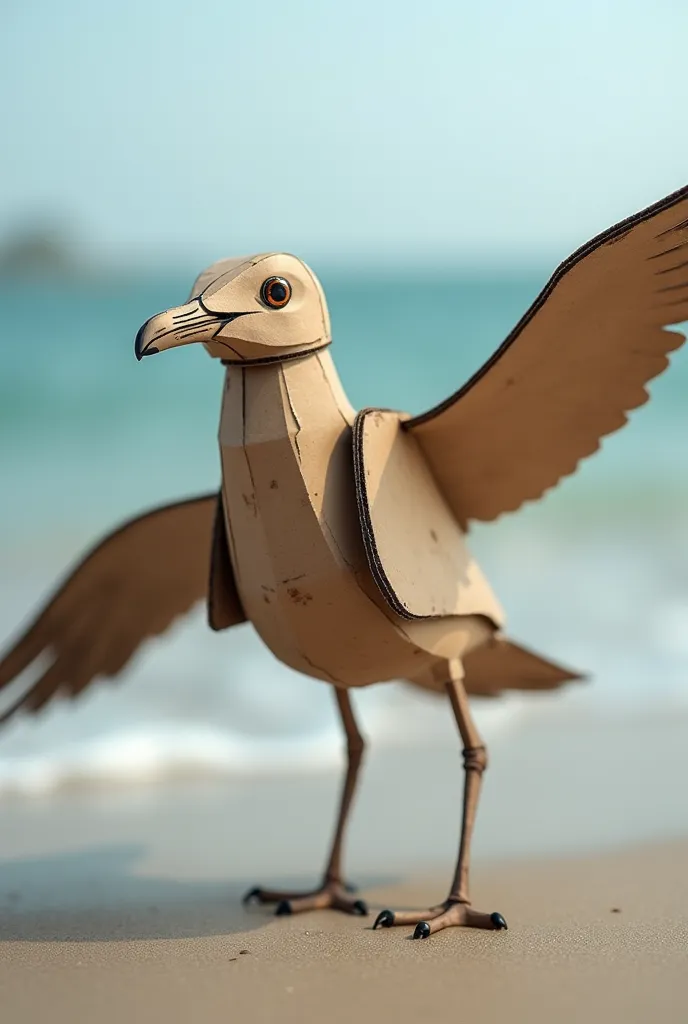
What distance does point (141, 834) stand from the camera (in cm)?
423

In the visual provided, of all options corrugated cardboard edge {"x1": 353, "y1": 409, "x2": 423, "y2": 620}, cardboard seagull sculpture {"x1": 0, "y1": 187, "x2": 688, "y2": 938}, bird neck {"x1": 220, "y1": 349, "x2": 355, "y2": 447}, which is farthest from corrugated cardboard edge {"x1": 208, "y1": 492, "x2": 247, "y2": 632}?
corrugated cardboard edge {"x1": 353, "y1": 409, "x2": 423, "y2": 620}

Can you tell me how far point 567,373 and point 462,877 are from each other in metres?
1.16

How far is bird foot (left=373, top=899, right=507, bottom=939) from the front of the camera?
2752mm

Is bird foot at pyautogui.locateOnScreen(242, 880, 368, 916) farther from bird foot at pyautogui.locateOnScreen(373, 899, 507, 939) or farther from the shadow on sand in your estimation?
bird foot at pyautogui.locateOnScreen(373, 899, 507, 939)

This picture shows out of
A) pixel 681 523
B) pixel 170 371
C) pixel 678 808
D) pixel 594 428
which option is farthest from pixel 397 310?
pixel 594 428

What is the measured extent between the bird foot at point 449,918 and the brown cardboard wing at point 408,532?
0.65 m

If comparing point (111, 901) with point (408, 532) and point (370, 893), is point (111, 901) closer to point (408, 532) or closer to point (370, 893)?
point (370, 893)

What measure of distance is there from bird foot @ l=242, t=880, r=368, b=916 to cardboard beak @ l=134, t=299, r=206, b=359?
145 cm

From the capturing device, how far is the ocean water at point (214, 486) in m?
5.62

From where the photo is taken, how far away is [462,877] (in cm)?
284

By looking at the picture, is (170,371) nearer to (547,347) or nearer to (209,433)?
(209,433)

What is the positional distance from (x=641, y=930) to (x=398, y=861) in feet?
3.82

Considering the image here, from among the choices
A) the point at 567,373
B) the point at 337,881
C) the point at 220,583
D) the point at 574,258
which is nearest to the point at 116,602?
the point at 220,583

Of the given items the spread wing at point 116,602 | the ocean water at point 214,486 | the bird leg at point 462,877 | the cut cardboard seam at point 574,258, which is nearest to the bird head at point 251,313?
the cut cardboard seam at point 574,258
